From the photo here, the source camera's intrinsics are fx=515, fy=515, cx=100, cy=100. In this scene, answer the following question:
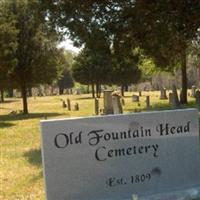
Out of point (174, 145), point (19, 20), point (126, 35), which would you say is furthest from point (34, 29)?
point (174, 145)

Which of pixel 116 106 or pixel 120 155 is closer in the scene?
pixel 120 155

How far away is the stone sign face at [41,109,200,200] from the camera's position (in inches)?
254

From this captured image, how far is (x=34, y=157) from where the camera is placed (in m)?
12.7

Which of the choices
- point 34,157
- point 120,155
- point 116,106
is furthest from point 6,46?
point 120,155

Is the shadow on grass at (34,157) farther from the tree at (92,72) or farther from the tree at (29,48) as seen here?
the tree at (92,72)

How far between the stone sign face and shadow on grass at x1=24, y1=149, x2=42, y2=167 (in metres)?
5.10

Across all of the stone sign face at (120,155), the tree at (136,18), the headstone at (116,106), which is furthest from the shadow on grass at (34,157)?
the headstone at (116,106)

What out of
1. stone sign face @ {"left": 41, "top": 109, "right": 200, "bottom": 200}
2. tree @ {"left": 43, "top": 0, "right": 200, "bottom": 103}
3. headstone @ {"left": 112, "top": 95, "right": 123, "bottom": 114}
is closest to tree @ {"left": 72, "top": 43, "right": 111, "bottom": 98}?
A: headstone @ {"left": 112, "top": 95, "right": 123, "bottom": 114}

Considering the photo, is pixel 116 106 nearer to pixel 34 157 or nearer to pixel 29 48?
pixel 34 157

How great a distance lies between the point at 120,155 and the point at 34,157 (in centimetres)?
630

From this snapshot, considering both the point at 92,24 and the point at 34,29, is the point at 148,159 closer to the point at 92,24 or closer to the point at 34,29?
the point at 92,24

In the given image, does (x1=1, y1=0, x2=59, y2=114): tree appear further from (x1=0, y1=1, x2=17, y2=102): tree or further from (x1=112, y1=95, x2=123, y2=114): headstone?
(x1=112, y1=95, x2=123, y2=114): headstone

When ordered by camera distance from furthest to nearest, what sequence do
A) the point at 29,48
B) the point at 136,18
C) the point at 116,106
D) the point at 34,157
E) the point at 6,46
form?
the point at 29,48 → the point at 6,46 → the point at 116,106 → the point at 136,18 → the point at 34,157

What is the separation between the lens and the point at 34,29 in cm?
3416
